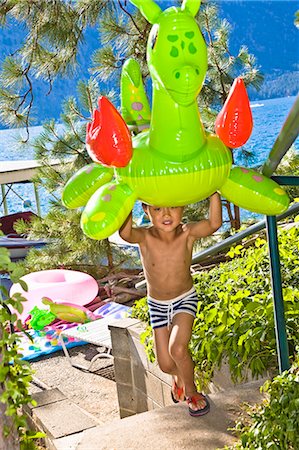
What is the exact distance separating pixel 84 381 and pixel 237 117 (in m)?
3.25

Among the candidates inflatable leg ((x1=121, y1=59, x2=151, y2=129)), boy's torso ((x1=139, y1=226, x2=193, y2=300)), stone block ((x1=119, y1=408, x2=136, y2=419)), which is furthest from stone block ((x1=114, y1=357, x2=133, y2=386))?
inflatable leg ((x1=121, y1=59, x2=151, y2=129))

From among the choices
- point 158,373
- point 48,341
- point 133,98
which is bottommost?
point 48,341

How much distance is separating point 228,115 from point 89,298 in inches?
185

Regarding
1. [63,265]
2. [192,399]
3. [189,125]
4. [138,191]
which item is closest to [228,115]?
[189,125]

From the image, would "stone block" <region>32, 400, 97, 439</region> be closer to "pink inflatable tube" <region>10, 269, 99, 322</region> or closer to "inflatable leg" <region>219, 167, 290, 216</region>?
"inflatable leg" <region>219, 167, 290, 216</region>

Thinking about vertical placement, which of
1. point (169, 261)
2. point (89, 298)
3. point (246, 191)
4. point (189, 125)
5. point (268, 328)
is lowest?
point (89, 298)

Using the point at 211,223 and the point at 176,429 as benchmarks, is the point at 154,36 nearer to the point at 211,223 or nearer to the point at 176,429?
the point at 211,223

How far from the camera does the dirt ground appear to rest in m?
4.39

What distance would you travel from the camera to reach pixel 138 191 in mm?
2061

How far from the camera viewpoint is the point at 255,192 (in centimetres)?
207

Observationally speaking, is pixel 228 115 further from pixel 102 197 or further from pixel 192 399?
pixel 192 399

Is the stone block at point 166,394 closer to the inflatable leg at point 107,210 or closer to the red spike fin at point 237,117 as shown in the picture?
the inflatable leg at point 107,210

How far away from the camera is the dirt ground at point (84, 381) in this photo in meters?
4.39

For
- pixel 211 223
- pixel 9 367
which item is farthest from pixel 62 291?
pixel 9 367
